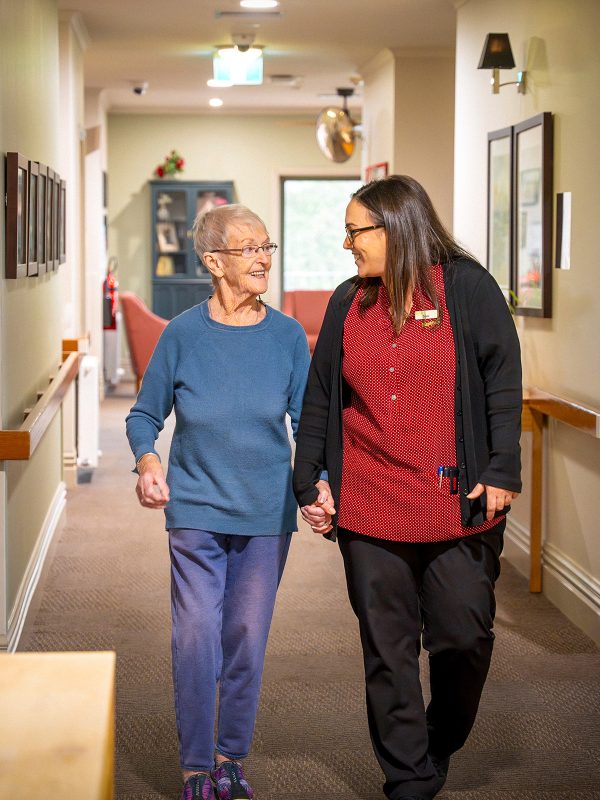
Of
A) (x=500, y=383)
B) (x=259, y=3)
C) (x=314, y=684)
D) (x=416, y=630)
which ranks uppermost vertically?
(x=259, y=3)

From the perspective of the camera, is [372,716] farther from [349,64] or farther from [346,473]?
[349,64]

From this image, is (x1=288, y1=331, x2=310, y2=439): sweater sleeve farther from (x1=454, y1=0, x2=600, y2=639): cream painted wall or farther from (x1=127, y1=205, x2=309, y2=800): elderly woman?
(x1=454, y1=0, x2=600, y2=639): cream painted wall

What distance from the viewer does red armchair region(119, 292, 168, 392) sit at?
11.6 metres

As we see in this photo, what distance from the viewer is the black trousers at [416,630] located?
264cm

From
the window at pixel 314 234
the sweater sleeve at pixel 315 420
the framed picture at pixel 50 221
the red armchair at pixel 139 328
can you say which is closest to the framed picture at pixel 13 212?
the framed picture at pixel 50 221

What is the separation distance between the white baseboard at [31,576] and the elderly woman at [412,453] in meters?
1.65

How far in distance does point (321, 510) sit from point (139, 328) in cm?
917

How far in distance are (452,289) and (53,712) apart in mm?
1442

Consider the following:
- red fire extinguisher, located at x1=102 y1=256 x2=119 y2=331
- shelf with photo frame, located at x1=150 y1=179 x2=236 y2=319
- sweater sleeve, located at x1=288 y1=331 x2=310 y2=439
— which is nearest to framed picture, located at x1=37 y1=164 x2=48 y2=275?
sweater sleeve, located at x1=288 y1=331 x2=310 y2=439

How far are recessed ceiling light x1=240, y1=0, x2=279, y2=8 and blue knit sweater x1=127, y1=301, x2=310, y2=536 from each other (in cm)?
455

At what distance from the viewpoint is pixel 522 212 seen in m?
5.18

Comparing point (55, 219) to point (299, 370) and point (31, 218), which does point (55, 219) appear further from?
point (299, 370)

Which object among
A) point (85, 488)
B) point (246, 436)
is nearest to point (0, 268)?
point (246, 436)

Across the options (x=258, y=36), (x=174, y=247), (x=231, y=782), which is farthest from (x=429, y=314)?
(x=174, y=247)
